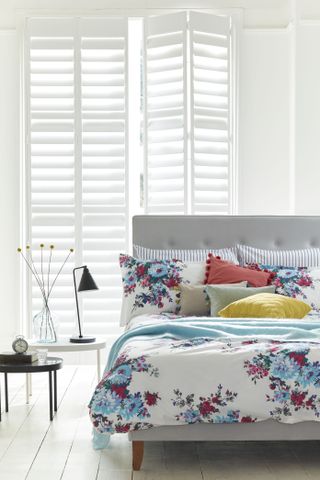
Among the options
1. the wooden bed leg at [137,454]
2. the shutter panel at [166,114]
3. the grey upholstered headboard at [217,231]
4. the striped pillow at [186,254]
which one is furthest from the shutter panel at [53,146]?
the wooden bed leg at [137,454]

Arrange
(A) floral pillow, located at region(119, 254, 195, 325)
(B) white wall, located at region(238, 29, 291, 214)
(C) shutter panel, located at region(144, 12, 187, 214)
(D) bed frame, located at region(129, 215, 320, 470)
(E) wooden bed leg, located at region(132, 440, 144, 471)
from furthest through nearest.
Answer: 1. (B) white wall, located at region(238, 29, 291, 214)
2. (C) shutter panel, located at region(144, 12, 187, 214)
3. (D) bed frame, located at region(129, 215, 320, 470)
4. (A) floral pillow, located at region(119, 254, 195, 325)
5. (E) wooden bed leg, located at region(132, 440, 144, 471)

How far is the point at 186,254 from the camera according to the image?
17.3ft

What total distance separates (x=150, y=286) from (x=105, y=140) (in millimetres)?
1488

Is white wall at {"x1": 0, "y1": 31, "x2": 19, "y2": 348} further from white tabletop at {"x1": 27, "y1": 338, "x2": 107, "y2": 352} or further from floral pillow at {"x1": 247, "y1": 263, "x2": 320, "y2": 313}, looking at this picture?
floral pillow at {"x1": 247, "y1": 263, "x2": 320, "y2": 313}

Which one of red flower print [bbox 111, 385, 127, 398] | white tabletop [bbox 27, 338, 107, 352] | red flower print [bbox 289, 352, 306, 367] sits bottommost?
white tabletop [bbox 27, 338, 107, 352]

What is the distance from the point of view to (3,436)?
3.95 m

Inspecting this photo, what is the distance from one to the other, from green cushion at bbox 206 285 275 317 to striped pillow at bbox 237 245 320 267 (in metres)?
0.61

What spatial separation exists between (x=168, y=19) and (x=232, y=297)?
233 centimetres

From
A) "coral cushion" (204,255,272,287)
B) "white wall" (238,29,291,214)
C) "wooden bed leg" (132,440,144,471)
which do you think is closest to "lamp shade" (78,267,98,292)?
"coral cushion" (204,255,272,287)

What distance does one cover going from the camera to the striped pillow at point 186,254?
17.2ft

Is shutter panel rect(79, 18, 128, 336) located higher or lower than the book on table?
higher

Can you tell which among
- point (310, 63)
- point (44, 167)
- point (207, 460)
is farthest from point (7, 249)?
point (207, 460)

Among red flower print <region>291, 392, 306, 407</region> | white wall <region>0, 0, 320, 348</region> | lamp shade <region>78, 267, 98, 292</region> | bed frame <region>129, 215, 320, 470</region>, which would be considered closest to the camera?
red flower print <region>291, 392, 306, 407</region>

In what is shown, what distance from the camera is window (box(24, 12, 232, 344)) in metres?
5.82
